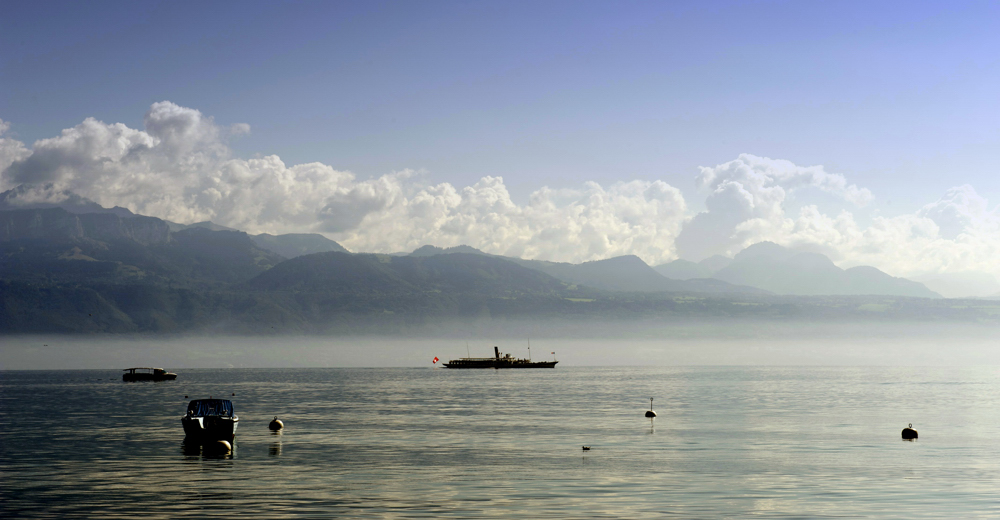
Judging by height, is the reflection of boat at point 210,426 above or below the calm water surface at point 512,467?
above

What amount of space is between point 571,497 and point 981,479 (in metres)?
31.8

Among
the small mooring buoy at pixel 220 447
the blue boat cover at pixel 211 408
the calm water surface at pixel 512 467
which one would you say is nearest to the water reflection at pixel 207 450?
the small mooring buoy at pixel 220 447

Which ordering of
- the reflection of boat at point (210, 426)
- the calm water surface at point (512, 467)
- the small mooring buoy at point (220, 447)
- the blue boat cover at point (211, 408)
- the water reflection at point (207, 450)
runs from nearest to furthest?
the calm water surface at point (512, 467) < the water reflection at point (207, 450) < the small mooring buoy at point (220, 447) < the reflection of boat at point (210, 426) < the blue boat cover at point (211, 408)

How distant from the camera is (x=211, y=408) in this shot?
89938mm

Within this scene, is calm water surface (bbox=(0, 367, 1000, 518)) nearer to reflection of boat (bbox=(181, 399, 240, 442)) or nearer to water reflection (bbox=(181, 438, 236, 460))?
water reflection (bbox=(181, 438, 236, 460))

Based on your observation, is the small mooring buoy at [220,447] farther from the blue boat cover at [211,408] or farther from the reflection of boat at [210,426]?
the blue boat cover at [211,408]

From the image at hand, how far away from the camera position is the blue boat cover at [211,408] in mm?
87062

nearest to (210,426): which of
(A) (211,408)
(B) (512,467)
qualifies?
(A) (211,408)

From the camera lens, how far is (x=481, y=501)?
4991 centimetres

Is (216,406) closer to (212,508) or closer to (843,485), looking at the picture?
(212,508)

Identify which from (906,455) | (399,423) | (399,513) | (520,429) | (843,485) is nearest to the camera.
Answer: (399,513)

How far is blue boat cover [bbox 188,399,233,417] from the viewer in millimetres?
87062

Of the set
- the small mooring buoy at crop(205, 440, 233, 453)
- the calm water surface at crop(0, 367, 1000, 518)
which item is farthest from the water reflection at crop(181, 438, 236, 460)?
the calm water surface at crop(0, 367, 1000, 518)

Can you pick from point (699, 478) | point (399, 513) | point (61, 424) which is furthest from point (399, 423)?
point (399, 513)
